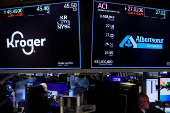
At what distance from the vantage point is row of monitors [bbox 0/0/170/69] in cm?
136

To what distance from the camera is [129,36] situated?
147 centimetres

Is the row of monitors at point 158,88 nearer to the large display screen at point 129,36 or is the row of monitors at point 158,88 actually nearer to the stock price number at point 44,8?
the large display screen at point 129,36

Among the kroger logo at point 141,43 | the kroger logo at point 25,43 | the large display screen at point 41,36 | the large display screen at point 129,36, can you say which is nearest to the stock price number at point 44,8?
the large display screen at point 41,36

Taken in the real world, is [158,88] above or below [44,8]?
below

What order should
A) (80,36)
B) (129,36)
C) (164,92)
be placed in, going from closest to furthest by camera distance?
(80,36)
(129,36)
(164,92)

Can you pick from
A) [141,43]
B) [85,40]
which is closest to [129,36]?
[141,43]

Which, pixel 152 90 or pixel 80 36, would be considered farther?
pixel 152 90

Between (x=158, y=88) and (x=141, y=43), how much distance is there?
7.83 feet

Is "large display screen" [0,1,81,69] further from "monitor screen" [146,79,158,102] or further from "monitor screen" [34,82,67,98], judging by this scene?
"monitor screen" [146,79,158,102]

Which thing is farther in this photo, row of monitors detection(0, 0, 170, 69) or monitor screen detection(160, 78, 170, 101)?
monitor screen detection(160, 78, 170, 101)

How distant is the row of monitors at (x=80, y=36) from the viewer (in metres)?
1.36

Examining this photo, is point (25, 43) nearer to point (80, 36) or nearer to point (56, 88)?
point (80, 36)

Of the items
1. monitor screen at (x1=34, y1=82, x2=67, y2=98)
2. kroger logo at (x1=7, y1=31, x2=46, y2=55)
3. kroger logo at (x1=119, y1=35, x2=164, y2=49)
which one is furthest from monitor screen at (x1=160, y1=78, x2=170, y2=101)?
kroger logo at (x1=7, y1=31, x2=46, y2=55)

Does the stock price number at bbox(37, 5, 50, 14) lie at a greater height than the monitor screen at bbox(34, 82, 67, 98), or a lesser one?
greater
